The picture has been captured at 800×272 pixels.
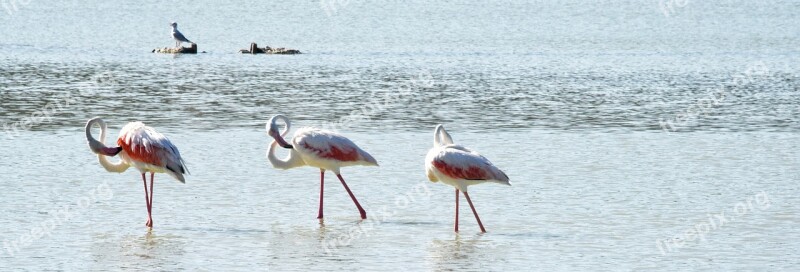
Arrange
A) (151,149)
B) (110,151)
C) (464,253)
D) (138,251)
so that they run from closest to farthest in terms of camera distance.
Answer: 1. (138,251)
2. (464,253)
3. (151,149)
4. (110,151)

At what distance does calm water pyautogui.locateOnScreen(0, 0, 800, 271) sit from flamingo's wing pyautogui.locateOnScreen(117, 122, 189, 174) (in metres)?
0.59

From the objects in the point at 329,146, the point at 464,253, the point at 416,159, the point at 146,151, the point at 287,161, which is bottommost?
the point at 464,253

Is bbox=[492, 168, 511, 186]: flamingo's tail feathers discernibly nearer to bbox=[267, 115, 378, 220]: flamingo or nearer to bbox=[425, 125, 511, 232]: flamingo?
bbox=[425, 125, 511, 232]: flamingo

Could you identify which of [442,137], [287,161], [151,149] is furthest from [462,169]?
[151,149]

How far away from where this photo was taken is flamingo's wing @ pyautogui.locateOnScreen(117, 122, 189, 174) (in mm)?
12359

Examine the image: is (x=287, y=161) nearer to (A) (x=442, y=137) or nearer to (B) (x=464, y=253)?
(A) (x=442, y=137)

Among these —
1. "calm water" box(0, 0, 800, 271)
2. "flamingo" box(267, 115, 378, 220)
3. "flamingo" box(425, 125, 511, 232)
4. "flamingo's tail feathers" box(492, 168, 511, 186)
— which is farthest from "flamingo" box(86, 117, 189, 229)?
"flamingo's tail feathers" box(492, 168, 511, 186)

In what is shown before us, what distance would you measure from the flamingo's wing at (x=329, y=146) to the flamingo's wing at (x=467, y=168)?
1.25m

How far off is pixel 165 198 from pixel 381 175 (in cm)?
277

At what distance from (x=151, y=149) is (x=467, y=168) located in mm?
2882

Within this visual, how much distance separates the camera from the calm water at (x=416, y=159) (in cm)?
1148

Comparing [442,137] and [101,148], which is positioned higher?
[442,137]

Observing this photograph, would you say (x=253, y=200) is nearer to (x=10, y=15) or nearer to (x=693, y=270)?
(x=693, y=270)

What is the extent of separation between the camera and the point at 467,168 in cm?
1216
